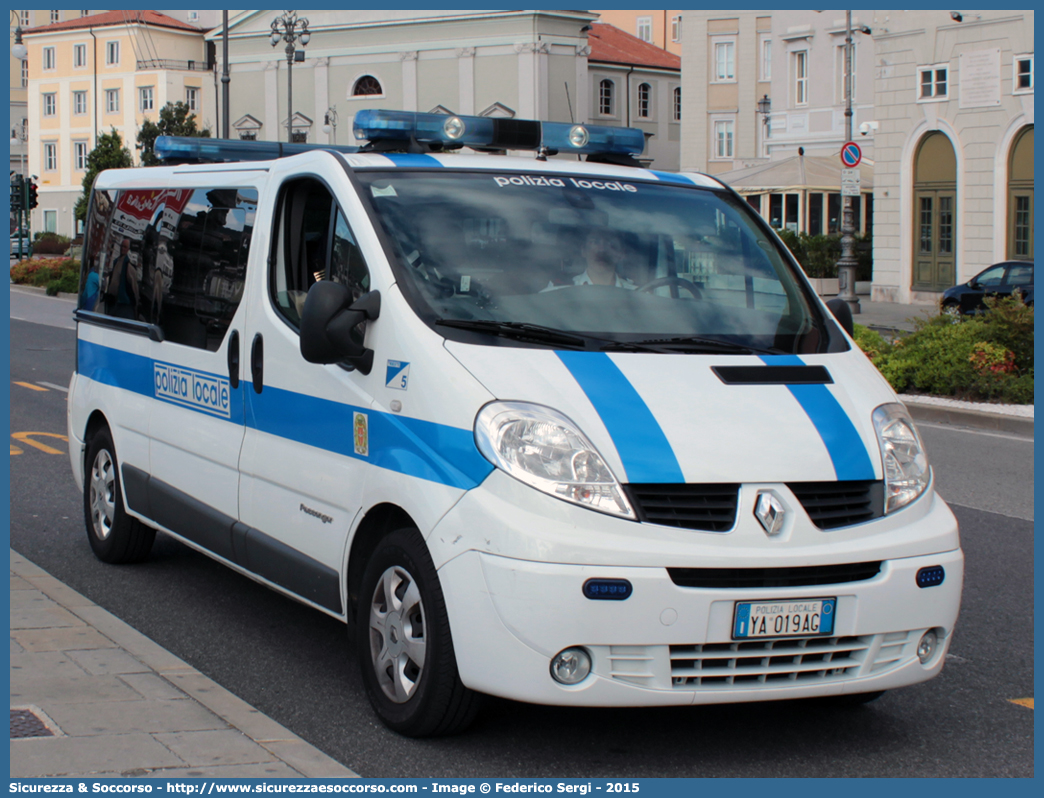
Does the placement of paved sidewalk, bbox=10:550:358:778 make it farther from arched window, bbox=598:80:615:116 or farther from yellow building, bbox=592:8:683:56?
yellow building, bbox=592:8:683:56

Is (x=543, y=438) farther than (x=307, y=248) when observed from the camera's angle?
No

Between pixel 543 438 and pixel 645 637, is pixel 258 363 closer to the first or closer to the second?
pixel 543 438

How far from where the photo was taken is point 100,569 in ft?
24.0

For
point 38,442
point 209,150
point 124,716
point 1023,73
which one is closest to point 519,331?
point 124,716

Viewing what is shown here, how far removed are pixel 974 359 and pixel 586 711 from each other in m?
12.4

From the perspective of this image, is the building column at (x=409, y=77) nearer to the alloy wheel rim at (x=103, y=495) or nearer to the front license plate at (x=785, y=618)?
the alloy wheel rim at (x=103, y=495)

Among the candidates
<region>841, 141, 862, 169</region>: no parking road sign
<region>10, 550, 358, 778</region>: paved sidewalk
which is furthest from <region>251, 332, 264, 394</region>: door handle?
<region>841, 141, 862, 169</region>: no parking road sign

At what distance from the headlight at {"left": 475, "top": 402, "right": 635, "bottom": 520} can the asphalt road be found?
920 millimetres

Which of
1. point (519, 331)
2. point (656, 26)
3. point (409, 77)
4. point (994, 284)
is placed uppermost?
point (656, 26)

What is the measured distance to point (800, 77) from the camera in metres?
48.7

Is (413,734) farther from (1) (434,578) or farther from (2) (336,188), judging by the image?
(2) (336,188)

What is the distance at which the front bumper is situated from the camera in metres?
4.18

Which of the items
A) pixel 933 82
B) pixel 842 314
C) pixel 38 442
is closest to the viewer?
pixel 842 314

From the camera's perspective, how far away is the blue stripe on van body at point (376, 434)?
4.37 meters
